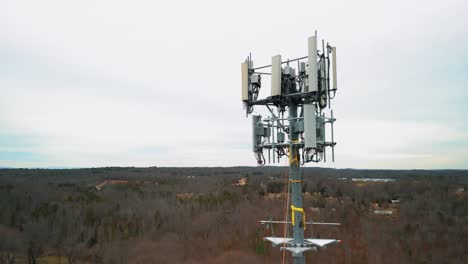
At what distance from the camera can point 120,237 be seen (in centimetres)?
2559

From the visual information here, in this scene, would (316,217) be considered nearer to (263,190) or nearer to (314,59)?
(263,190)

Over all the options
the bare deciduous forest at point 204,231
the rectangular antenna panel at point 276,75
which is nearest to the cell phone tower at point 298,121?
the rectangular antenna panel at point 276,75

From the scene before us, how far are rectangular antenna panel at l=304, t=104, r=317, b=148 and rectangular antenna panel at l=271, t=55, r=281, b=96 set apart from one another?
654 millimetres

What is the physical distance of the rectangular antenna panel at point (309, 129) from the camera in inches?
248

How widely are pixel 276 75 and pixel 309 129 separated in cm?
120

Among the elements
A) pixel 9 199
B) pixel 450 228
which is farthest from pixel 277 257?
pixel 9 199

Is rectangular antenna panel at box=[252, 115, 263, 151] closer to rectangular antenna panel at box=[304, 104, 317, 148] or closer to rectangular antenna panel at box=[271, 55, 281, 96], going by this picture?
rectangular antenna panel at box=[271, 55, 281, 96]

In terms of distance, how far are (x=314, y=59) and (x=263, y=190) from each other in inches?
1708

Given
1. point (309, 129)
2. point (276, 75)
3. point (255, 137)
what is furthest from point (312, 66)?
point (255, 137)

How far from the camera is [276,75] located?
679 centimetres

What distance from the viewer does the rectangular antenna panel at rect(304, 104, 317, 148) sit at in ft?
20.6

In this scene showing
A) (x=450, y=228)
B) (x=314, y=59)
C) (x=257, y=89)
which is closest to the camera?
(x=314, y=59)

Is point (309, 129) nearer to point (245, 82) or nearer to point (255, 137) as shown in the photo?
point (255, 137)

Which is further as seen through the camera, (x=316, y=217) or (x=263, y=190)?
(x=263, y=190)
